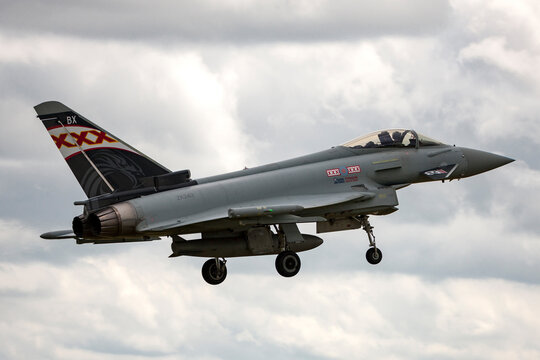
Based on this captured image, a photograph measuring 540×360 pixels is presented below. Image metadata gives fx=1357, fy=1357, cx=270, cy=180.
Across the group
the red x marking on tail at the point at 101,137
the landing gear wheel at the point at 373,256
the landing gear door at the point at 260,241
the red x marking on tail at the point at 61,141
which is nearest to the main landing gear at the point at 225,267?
the landing gear door at the point at 260,241

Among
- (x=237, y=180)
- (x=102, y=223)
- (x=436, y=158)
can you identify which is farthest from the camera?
(x=436, y=158)

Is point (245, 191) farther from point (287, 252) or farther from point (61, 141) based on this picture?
point (61, 141)

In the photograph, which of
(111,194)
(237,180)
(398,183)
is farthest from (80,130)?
(398,183)

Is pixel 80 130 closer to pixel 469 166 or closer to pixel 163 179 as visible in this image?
pixel 163 179

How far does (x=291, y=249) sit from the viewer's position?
42.0 meters

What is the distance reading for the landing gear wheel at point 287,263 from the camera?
41812mm

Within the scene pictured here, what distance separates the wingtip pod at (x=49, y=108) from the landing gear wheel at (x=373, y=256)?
10.7m

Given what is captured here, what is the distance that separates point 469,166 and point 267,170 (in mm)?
7142

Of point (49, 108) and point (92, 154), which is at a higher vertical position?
point (49, 108)

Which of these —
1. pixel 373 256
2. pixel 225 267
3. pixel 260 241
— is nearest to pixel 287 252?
pixel 260 241

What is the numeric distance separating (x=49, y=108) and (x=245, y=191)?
20.8 feet

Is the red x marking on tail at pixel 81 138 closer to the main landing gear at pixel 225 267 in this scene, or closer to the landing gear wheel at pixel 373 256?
the main landing gear at pixel 225 267

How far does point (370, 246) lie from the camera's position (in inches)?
1715

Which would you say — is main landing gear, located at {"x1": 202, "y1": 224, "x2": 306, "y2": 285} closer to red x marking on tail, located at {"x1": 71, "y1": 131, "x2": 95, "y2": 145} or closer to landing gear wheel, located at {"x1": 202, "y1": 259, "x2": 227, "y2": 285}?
landing gear wheel, located at {"x1": 202, "y1": 259, "x2": 227, "y2": 285}
